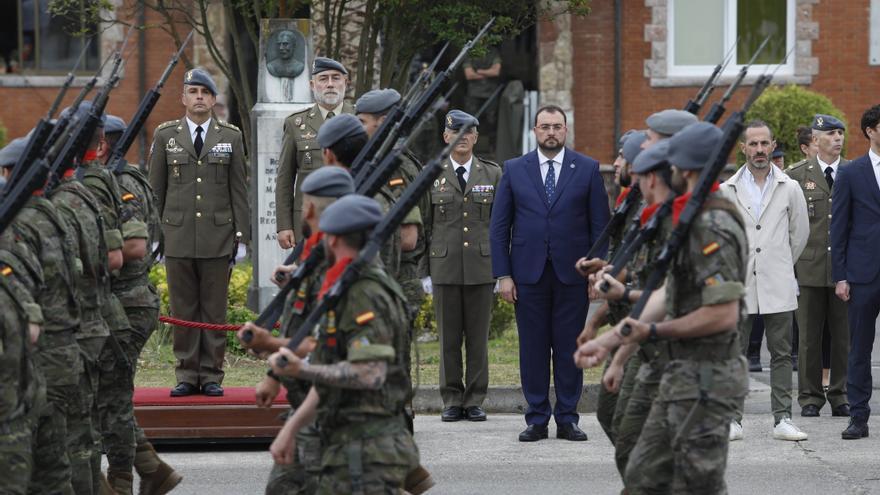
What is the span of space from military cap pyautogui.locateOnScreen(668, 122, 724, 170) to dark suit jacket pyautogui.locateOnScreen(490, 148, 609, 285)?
3800mm

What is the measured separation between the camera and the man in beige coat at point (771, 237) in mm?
10438

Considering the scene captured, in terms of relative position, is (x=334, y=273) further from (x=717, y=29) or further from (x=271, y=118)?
(x=717, y=29)

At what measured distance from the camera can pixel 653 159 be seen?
6965 millimetres

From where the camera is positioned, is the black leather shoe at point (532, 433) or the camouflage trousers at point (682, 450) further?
the black leather shoe at point (532, 433)

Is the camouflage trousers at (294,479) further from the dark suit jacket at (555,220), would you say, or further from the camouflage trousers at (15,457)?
the dark suit jacket at (555,220)

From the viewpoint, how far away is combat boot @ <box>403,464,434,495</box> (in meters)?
8.01

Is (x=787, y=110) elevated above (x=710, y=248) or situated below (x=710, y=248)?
above

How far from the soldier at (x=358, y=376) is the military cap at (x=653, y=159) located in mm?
1558

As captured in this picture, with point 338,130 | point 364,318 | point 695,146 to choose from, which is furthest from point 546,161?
point 364,318

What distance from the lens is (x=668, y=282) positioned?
653cm

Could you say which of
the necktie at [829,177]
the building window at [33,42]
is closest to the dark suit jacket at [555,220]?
the necktie at [829,177]

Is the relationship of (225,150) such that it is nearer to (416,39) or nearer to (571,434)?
(571,434)

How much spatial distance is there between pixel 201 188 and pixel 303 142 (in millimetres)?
882

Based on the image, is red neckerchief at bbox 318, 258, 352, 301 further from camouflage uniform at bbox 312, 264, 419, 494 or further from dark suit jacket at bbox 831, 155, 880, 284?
dark suit jacket at bbox 831, 155, 880, 284
